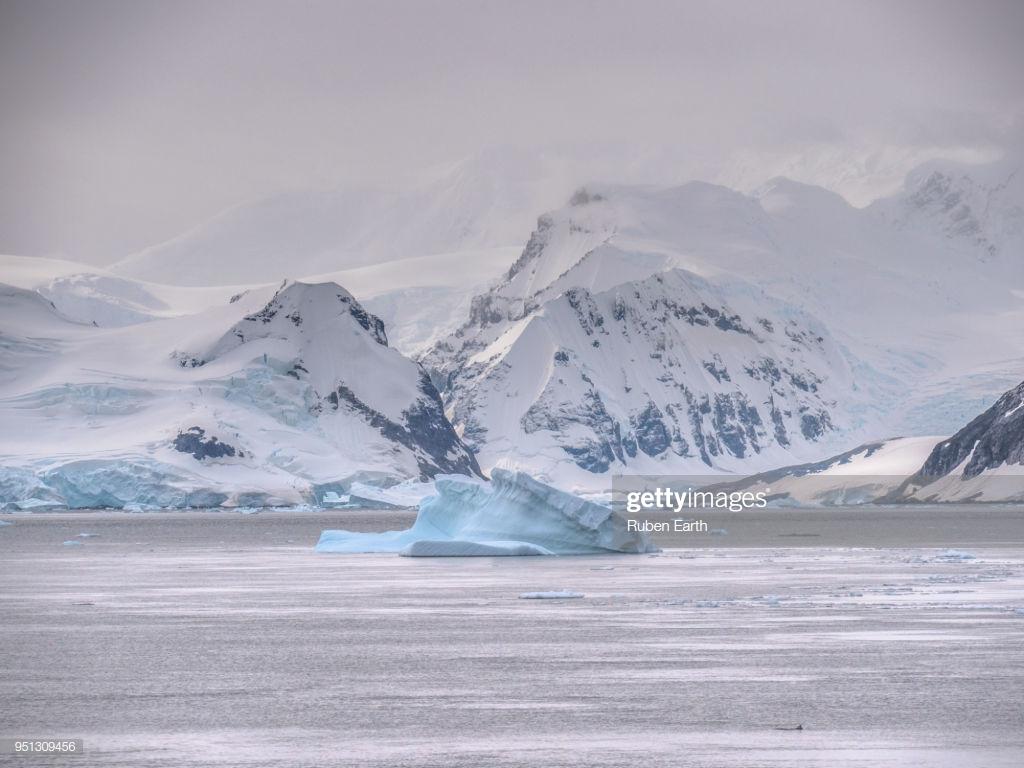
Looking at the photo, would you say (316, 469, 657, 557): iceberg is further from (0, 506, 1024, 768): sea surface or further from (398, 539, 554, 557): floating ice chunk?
(0, 506, 1024, 768): sea surface

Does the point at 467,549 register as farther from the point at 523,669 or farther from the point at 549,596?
the point at 523,669

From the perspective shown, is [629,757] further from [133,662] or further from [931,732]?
[133,662]

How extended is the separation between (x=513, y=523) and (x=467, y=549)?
2963 millimetres

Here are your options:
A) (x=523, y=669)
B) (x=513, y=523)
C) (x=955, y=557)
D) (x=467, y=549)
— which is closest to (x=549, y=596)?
(x=523, y=669)

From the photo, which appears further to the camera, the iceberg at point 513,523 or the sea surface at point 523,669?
the iceberg at point 513,523

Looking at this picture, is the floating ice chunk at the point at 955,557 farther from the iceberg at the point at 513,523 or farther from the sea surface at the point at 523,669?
the iceberg at the point at 513,523

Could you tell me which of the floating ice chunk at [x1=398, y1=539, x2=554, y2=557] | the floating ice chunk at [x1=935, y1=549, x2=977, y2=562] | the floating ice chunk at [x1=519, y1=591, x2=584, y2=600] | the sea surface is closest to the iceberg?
the floating ice chunk at [x1=398, y1=539, x2=554, y2=557]

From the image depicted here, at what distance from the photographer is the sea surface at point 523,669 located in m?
32.8

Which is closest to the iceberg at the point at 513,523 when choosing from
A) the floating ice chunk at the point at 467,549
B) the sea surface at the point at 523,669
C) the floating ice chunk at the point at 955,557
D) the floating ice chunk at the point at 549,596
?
the floating ice chunk at the point at 467,549

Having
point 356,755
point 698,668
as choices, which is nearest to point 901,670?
point 698,668

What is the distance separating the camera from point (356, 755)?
3194cm

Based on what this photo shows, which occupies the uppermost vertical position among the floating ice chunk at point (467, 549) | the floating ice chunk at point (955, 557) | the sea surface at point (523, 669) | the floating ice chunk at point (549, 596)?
the sea surface at point (523, 669)

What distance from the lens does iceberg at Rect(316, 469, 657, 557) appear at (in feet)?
326

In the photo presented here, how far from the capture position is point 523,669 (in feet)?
144
